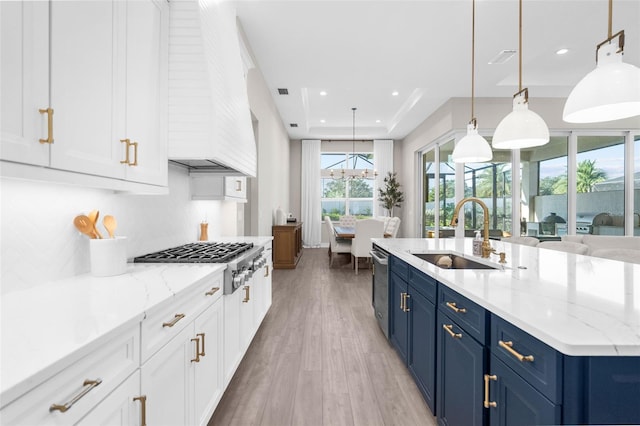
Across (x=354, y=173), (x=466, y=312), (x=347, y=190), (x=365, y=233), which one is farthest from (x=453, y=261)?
(x=347, y=190)

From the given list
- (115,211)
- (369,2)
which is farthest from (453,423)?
(369,2)

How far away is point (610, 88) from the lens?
1398 mm

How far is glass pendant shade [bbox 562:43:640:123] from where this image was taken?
1377 mm

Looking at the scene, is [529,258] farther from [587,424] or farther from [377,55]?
[377,55]

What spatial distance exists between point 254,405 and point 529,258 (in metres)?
2.02

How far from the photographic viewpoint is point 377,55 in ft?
13.8

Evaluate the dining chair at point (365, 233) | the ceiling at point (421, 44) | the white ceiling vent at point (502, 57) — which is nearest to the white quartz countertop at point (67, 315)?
the ceiling at point (421, 44)

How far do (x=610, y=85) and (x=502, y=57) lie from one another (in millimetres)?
3492

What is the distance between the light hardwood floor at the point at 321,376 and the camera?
71.6 inches

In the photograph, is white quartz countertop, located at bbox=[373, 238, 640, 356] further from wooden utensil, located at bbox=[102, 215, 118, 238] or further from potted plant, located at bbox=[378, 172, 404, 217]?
potted plant, located at bbox=[378, 172, 404, 217]

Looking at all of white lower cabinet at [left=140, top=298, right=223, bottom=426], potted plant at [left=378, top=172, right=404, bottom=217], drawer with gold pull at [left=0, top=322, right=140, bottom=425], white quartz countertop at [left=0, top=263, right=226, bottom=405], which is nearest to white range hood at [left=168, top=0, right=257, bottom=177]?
white quartz countertop at [left=0, top=263, right=226, bottom=405]

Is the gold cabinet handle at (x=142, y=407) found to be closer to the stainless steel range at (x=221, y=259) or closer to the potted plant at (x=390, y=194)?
the stainless steel range at (x=221, y=259)

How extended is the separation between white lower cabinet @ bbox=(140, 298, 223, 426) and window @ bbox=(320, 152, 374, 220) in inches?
321

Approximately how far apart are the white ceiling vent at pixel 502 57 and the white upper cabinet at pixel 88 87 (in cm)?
427
